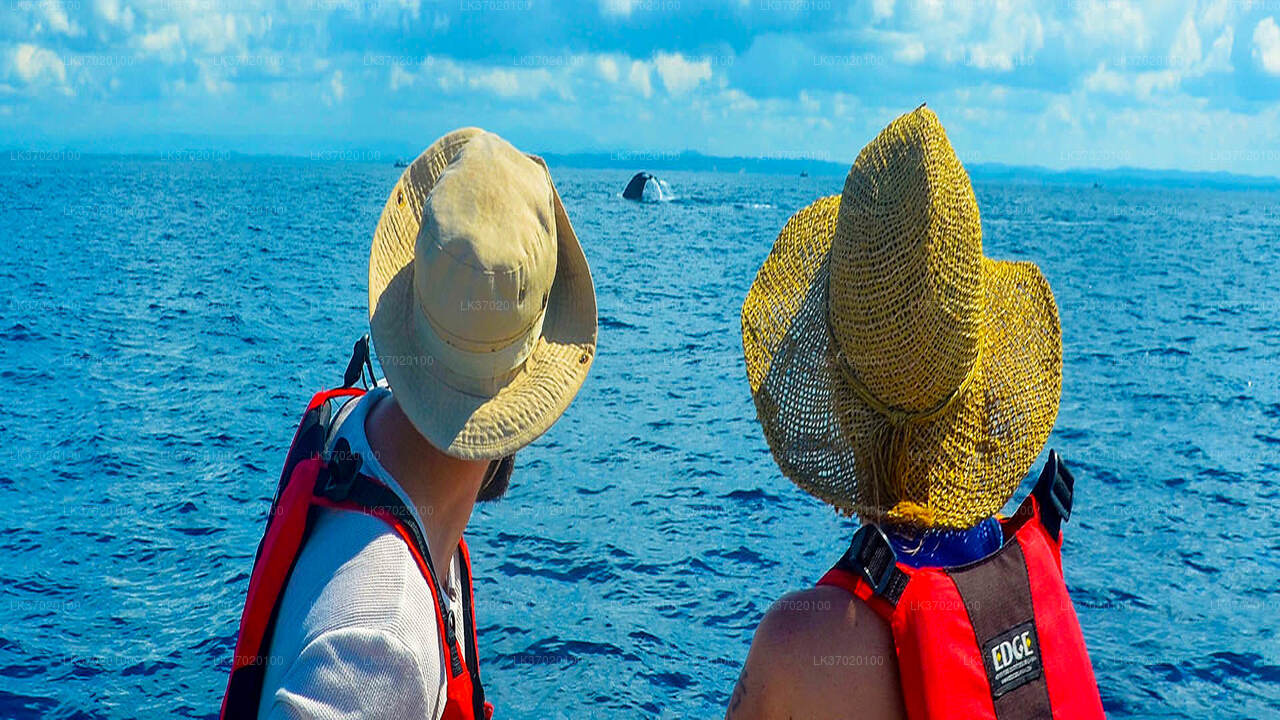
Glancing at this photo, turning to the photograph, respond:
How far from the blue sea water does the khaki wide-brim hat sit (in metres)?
5.84

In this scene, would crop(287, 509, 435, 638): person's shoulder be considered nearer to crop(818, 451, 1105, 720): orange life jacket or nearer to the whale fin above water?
crop(818, 451, 1105, 720): orange life jacket

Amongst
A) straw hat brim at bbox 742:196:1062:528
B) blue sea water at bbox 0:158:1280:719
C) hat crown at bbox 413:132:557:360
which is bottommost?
blue sea water at bbox 0:158:1280:719

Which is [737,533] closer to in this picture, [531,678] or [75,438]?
[531,678]

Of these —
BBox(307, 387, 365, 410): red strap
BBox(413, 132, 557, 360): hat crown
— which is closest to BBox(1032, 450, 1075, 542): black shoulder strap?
BBox(413, 132, 557, 360): hat crown

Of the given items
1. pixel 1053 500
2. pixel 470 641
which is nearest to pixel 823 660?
pixel 1053 500

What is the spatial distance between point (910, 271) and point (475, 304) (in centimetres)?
107

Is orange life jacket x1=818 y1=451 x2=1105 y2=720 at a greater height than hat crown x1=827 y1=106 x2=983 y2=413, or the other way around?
hat crown x1=827 y1=106 x2=983 y2=413

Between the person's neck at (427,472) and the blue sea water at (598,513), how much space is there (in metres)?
5.69

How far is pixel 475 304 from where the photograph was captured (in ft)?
8.45

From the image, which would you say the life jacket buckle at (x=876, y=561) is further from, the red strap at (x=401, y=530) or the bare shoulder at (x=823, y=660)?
the red strap at (x=401, y=530)

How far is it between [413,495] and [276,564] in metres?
0.37

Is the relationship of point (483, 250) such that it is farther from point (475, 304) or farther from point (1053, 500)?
point (1053, 500)

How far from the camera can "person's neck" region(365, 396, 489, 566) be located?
2656 millimetres

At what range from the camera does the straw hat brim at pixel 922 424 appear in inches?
93.3
